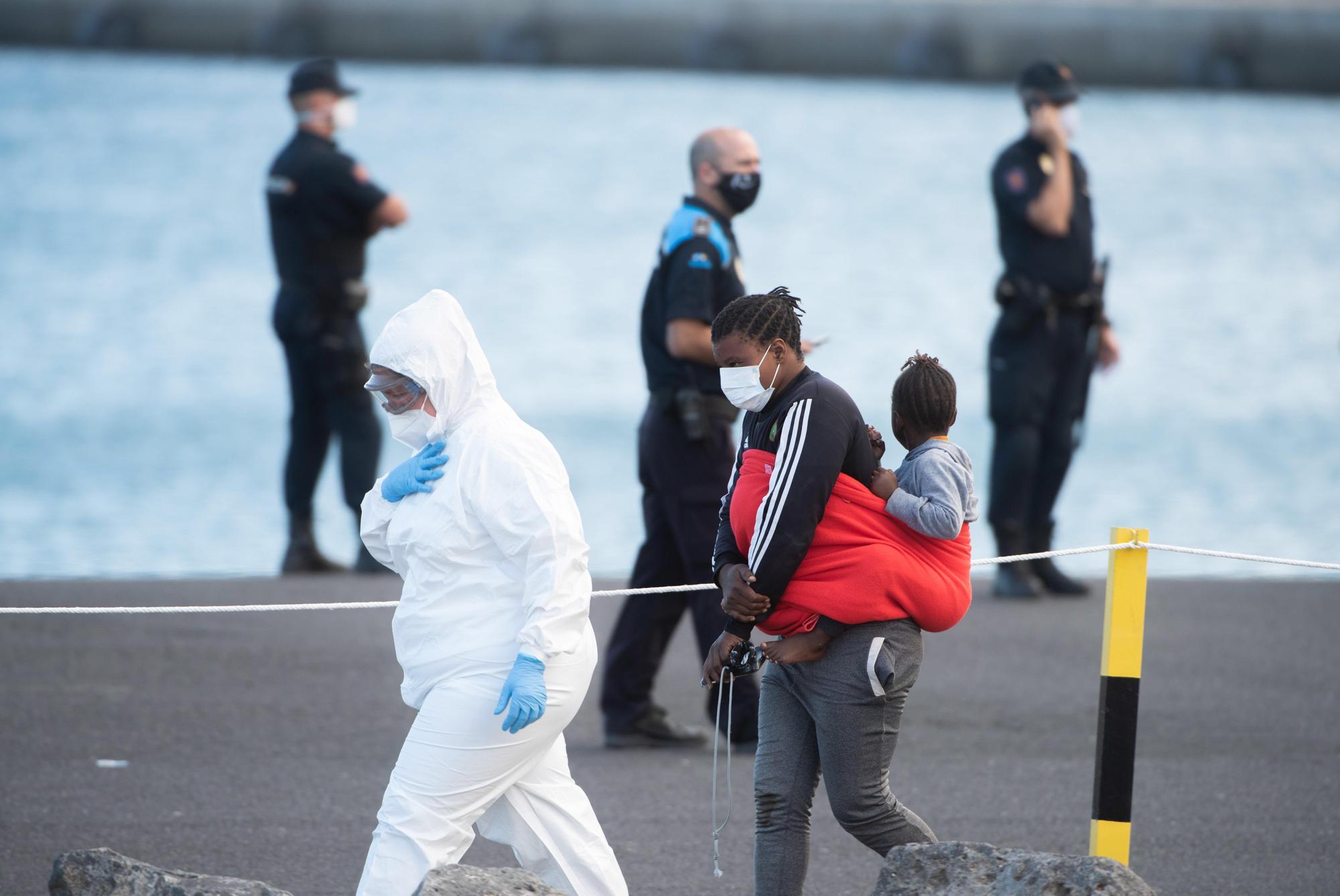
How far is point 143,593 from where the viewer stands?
8141 mm

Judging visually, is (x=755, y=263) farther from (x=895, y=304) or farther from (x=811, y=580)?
(x=811, y=580)

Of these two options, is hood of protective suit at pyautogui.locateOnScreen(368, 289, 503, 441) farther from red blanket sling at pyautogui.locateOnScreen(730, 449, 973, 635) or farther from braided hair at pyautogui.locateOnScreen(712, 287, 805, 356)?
red blanket sling at pyautogui.locateOnScreen(730, 449, 973, 635)

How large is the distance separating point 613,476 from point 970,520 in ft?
38.2

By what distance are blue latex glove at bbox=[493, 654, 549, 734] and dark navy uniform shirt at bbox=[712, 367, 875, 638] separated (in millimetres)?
449

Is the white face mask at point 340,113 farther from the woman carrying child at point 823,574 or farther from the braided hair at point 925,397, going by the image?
the braided hair at point 925,397

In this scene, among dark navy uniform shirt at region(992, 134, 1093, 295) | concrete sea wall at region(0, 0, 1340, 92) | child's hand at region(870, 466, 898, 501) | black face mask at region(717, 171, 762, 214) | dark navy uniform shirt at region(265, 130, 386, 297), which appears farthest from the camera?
concrete sea wall at region(0, 0, 1340, 92)

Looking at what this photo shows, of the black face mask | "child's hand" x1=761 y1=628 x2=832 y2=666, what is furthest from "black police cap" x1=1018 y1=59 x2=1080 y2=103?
"child's hand" x1=761 y1=628 x2=832 y2=666

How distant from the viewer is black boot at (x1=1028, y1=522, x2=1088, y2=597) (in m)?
8.56

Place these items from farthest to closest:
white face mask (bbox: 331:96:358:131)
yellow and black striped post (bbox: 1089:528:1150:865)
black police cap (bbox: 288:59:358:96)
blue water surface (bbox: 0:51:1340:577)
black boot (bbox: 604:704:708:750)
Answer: blue water surface (bbox: 0:51:1340:577)
white face mask (bbox: 331:96:358:131)
black police cap (bbox: 288:59:358:96)
black boot (bbox: 604:704:708:750)
yellow and black striped post (bbox: 1089:528:1150:865)

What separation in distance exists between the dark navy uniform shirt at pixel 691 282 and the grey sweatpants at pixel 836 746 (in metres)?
2.08

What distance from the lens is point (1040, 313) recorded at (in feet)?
27.1

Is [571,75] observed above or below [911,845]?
above

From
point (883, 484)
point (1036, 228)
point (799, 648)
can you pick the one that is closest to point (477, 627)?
point (799, 648)

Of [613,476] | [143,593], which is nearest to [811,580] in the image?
[143,593]
